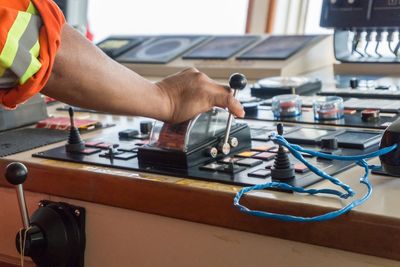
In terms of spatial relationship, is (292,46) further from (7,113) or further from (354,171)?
(354,171)

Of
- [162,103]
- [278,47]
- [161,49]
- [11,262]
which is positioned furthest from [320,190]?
[161,49]

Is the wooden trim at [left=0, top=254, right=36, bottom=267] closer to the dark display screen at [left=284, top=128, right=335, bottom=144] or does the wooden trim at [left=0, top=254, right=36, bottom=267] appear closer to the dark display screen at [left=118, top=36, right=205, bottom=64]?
the dark display screen at [left=284, top=128, right=335, bottom=144]

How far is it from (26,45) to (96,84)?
0.16 m

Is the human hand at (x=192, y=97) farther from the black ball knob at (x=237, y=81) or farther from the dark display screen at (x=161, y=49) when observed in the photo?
the dark display screen at (x=161, y=49)

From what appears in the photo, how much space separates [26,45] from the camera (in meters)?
0.86

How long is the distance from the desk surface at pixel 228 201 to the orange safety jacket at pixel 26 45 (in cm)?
21

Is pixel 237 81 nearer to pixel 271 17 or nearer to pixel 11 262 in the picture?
pixel 11 262

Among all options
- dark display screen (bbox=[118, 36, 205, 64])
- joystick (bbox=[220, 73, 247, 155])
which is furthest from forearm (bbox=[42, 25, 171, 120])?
dark display screen (bbox=[118, 36, 205, 64])

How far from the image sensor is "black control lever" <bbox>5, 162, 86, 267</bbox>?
3.41 feet

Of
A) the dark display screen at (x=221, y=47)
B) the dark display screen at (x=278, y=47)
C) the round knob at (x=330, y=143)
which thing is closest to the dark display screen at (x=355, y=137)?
the round knob at (x=330, y=143)

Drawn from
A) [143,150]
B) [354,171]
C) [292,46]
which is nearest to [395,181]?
[354,171]

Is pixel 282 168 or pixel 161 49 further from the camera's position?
pixel 161 49

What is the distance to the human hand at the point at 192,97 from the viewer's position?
1089 mm

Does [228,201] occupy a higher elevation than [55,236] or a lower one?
higher
